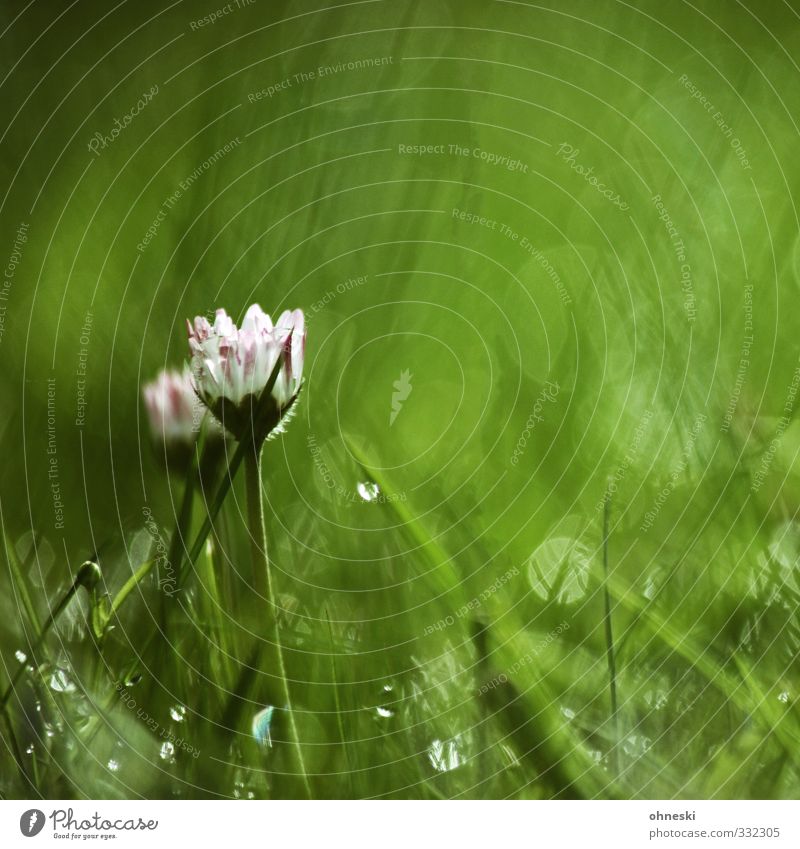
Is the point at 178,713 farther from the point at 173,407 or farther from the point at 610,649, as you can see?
the point at 610,649

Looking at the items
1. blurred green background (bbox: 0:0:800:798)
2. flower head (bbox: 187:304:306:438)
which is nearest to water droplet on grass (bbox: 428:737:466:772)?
blurred green background (bbox: 0:0:800:798)

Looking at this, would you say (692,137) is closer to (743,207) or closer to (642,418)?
(743,207)

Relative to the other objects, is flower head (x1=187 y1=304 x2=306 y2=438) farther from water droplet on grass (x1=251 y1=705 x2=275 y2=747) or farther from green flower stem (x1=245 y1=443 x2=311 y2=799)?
water droplet on grass (x1=251 y1=705 x2=275 y2=747)

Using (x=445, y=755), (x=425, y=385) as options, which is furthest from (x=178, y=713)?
(x=425, y=385)

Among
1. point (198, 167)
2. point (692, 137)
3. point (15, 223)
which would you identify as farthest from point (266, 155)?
point (692, 137)
